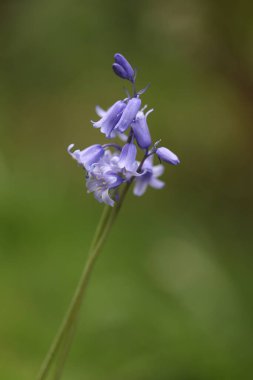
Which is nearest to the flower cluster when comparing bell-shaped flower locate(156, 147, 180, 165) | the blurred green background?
bell-shaped flower locate(156, 147, 180, 165)

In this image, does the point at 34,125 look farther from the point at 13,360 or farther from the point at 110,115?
the point at 110,115

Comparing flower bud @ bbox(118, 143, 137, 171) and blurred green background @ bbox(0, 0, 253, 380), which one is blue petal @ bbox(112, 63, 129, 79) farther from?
blurred green background @ bbox(0, 0, 253, 380)

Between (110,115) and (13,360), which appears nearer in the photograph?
(110,115)

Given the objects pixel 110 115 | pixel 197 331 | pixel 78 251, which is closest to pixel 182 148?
pixel 78 251

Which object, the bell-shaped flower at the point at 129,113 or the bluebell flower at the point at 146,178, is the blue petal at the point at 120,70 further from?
the bluebell flower at the point at 146,178

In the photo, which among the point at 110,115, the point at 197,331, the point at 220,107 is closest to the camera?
the point at 110,115

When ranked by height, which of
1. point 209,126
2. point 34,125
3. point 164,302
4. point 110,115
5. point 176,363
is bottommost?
point 176,363
